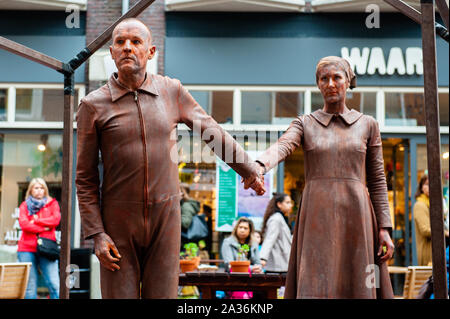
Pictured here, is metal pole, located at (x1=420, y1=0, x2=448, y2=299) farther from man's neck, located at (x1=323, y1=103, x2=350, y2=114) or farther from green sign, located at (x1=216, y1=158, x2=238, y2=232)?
green sign, located at (x1=216, y1=158, x2=238, y2=232)

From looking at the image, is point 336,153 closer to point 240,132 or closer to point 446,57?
point 240,132

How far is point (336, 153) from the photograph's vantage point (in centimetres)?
372

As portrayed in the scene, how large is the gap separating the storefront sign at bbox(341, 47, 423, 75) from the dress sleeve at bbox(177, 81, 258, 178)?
787cm

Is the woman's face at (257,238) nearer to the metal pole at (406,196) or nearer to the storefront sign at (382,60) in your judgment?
the metal pole at (406,196)

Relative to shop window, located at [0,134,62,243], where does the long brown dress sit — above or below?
below

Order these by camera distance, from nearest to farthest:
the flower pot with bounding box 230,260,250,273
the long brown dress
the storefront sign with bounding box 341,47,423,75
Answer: the long brown dress, the flower pot with bounding box 230,260,250,273, the storefront sign with bounding box 341,47,423,75

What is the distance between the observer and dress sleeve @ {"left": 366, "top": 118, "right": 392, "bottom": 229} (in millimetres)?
3858

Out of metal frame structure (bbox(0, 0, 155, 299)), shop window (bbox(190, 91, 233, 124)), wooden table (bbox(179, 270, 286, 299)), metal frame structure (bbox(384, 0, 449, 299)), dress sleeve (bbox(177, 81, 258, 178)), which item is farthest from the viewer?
shop window (bbox(190, 91, 233, 124))

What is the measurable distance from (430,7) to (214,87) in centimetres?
789

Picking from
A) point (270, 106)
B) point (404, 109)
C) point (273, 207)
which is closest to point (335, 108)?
point (273, 207)

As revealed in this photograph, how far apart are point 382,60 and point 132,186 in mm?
8453

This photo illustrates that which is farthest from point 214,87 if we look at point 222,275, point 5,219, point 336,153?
point 336,153

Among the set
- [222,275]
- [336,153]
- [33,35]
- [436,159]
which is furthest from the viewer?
[33,35]

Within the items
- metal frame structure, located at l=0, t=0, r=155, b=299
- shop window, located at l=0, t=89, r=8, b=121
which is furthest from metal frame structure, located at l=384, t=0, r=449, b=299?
shop window, located at l=0, t=89, r=8, b=121
